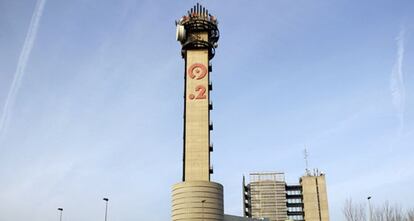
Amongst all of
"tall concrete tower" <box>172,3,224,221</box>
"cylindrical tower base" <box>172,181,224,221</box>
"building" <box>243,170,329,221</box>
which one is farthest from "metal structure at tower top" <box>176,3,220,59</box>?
"building" <box>243,170,329,221</box>

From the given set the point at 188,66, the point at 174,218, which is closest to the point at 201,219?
the point at 174,218

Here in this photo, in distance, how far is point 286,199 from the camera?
19450cm

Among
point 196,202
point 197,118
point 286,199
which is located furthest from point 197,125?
point 286,199

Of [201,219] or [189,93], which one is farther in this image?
[189,93]

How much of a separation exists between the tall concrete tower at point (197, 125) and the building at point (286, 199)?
90424 millimetres

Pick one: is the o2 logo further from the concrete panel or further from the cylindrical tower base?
the cylindrical tower base

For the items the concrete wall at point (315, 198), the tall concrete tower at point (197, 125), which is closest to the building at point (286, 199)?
the concrete wall at point (315, 198)

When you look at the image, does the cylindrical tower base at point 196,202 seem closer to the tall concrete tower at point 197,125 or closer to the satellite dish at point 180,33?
the tall concrete tower at point 197,125

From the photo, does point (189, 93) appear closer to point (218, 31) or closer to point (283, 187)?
point (218, 31)

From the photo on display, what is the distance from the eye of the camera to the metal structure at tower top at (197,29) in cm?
11544

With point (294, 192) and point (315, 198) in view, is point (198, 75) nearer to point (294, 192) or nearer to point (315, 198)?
point (315, 198)

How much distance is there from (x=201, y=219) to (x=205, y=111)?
963 inches

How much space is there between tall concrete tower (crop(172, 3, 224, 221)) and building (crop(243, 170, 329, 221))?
9042 centimetres

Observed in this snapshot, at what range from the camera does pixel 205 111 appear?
359 feet
